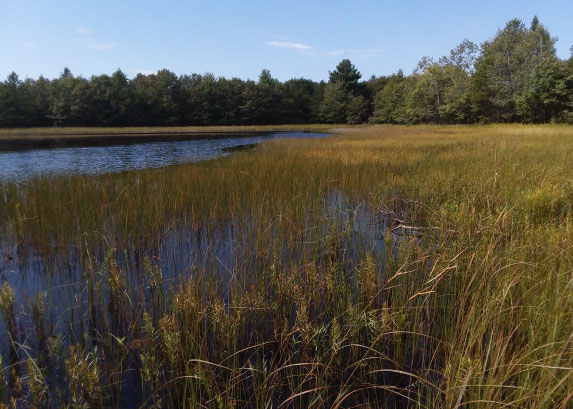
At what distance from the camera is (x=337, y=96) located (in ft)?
208

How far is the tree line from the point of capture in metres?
→ 32.3

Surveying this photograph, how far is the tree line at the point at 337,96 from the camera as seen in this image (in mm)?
32344

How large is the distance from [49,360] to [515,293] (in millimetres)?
3254

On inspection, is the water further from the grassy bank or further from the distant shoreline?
the distant shoreline

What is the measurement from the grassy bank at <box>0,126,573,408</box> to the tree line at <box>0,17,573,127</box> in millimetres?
34650

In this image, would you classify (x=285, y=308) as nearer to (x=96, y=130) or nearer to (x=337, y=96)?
(x=96, y=130)

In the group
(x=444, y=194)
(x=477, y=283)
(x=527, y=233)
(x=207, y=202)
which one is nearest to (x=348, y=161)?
(x=444, y=194)

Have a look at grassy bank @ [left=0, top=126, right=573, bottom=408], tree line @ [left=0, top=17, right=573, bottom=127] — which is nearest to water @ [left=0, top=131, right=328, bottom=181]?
grassy bank @ [left=0, top=126, right=573, bottom=408]

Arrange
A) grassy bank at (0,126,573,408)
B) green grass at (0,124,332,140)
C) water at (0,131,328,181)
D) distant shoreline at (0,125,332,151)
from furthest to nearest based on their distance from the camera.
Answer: green grass at (0,124,332,140) → distant shoreline at (0,125,332,151) → water at (0,131,328,181) → grassy bank at (0,126,573,408)

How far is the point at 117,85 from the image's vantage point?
56.8 meters

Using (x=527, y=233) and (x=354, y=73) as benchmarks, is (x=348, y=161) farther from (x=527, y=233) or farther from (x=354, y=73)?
(x=354, y=73)

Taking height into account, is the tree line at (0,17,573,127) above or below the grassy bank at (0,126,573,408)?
above

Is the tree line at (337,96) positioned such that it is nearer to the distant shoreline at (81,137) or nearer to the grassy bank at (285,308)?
the distant shoreline at (81,137)

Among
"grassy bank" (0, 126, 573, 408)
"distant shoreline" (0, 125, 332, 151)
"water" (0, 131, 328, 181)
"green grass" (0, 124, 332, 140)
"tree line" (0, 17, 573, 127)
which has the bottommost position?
"grassy bank" (0, 126, 573, 408)
